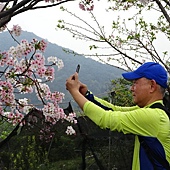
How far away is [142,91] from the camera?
1.74m

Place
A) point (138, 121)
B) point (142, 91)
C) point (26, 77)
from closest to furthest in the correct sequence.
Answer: point (138, 121) < point (142, 91) < point (26, 77)

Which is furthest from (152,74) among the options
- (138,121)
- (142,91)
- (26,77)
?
(26,77)

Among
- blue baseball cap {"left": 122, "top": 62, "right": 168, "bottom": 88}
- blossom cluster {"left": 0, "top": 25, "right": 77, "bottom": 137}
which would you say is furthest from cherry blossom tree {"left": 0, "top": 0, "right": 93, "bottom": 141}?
blue baseball cap {"left": 122, "top": 62, "right": 168, "bottom": 88}

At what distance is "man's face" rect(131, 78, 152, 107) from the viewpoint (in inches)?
68.3

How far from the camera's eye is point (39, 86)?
3.16 meters

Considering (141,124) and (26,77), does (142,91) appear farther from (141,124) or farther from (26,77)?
(26,77)

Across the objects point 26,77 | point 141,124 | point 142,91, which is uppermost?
point 26,77

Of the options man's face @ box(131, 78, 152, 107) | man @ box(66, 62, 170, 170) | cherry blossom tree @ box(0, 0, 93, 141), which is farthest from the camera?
cherry blossom tree @ box(0, 0, 93, 141)

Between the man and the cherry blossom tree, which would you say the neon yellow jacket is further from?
the cherry blossom tree

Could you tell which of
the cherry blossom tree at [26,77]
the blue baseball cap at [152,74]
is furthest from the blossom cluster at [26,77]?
the blue baseball cap at [152,74]

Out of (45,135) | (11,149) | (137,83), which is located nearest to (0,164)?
(11,149)

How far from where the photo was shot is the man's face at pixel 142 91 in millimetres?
1734

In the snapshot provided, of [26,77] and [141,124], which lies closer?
[141,124]

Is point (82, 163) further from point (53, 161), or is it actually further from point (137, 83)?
point (137, 83)
